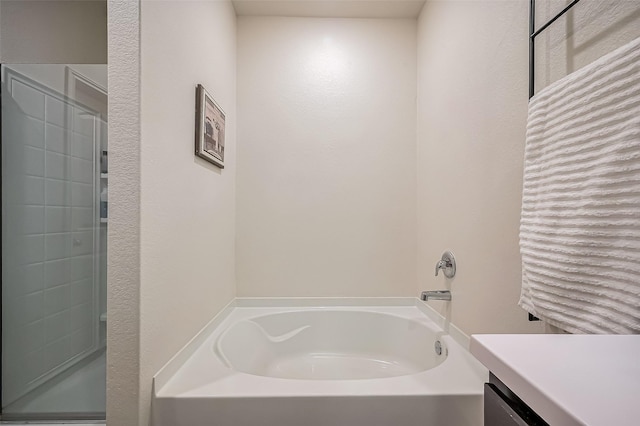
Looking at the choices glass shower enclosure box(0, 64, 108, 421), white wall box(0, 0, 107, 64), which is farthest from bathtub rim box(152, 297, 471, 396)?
white wall box(0, 0, 107, 64)

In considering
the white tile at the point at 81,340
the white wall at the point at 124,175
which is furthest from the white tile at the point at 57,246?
the white wall at the point at 124,175

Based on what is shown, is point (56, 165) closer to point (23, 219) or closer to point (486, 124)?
→ point (23, 219)

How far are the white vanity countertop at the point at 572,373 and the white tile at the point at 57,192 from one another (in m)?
2.03

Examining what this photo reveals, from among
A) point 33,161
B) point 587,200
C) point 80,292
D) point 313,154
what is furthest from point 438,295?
point 33,161

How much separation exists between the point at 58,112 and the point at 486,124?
2.18 meters

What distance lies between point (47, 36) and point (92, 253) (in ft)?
3.88

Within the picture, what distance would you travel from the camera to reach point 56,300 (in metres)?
1.61

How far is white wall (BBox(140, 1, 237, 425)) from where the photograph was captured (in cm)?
98

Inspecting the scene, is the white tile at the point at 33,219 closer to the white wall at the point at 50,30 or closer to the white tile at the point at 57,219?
the white tile at the point at 57,219

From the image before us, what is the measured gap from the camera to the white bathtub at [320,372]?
1.03 meters

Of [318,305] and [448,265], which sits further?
[318,305]

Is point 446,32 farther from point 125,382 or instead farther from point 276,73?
point 125,382

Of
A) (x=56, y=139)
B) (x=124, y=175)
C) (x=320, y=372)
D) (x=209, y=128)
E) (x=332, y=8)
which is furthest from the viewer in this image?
(x=332, y=8)

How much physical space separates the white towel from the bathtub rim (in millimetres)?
775
